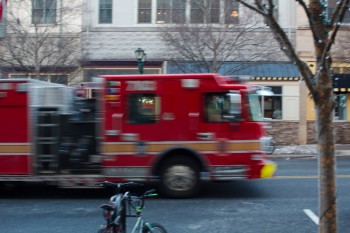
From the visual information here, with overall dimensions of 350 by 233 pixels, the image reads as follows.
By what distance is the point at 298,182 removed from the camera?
10969 mm

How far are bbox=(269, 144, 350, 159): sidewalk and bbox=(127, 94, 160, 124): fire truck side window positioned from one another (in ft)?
34.8

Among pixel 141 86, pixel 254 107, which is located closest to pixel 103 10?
pixel 141 86

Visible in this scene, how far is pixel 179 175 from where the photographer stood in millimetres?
9039

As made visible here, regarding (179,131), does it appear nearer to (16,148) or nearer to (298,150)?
(16,148)

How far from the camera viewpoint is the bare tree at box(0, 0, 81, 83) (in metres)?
19.3

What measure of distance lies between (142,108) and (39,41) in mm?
11815

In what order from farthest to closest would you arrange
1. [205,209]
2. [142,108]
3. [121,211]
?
[142,108] → [205,209] → [121,211]

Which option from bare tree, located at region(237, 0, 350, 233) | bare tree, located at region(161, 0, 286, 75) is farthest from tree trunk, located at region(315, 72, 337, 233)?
bare tree, located at region(161, 0, 286, 75)

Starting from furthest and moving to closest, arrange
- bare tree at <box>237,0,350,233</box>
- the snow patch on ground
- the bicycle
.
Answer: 1. the snow patch on ground
2. the bicycle
3. bare tree at <box>237,0,350,233</box>

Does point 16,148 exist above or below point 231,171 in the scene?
above

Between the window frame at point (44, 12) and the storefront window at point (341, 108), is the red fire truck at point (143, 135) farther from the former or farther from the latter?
the storefront window at point (341, 108)

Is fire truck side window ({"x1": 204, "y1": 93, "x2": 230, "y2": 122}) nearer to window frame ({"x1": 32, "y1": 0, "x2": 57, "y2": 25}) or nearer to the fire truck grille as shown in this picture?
the fire truck grille

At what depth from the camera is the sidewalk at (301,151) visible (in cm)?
1867

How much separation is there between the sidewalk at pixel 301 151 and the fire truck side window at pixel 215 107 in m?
10.1
